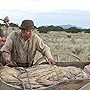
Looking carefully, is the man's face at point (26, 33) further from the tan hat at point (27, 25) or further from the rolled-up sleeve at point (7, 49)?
the rolled-up sleeve at point (7, 49)

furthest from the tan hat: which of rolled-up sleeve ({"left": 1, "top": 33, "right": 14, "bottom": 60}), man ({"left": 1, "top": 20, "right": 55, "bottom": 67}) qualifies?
rolled-up sleeve ({"left": 1, "top": 33, "right": 14, "bottom": 60})

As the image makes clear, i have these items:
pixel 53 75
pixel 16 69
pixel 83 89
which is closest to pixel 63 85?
pixel 83 89

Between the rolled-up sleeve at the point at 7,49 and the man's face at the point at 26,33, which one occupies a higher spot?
the man's face at the point at 26,33

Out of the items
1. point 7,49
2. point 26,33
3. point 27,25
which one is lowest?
point 7,49

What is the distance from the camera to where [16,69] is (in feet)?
27.3

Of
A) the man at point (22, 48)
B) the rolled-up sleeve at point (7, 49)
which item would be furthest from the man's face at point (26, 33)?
the rolled-up sleeve at point (7, 49)

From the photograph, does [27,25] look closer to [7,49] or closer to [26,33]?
Result: [26,33]

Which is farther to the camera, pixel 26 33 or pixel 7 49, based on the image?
pixel 7 49

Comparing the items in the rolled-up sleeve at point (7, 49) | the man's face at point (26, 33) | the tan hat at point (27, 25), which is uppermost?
the tan hat at point (27, 25)

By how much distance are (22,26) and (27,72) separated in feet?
5.27

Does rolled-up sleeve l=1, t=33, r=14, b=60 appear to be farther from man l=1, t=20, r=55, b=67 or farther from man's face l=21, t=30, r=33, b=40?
man's face l=21, t=30, r=33, b=40

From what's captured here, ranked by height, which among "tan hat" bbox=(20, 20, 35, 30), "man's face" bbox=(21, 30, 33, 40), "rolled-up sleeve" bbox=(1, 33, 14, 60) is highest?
"tan hat" bbox=(20, 20, 35, 30)

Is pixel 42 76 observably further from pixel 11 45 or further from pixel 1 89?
pixel 11 45

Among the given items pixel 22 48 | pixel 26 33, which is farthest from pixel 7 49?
pixel 26 33
